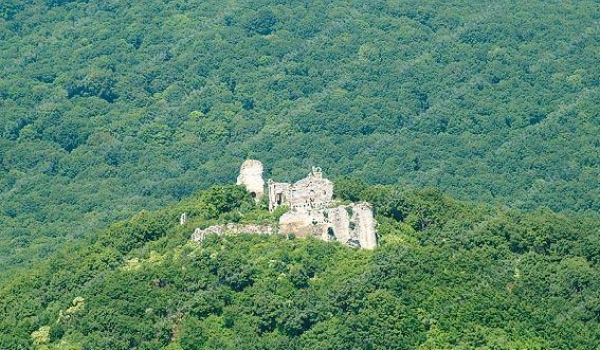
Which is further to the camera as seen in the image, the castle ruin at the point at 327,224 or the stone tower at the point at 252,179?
the stone tower at the point at 252,179

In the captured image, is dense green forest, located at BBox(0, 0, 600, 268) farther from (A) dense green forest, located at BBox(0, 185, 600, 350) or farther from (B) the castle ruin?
(B) the castle ruin

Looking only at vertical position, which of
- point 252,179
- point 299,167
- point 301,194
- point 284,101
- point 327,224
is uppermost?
point 284,101

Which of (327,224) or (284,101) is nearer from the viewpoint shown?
(327,224)

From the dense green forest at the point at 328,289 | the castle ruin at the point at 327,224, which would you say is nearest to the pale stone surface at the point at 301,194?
the castle ruin at the point at 327,224

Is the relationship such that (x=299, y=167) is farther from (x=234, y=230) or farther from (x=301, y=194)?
(x=234, y=230)

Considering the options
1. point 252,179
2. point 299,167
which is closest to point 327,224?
point 252,179

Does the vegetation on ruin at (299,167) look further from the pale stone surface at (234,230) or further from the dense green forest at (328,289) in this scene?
the pale stone surface at (234,230)

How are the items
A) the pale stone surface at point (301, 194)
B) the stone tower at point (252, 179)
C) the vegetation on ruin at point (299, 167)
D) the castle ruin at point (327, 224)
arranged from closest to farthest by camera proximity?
the vegetation on ruin at point (299, 167), the castle ruin at point (327, 224), the pale stone surface at point (301, 194), the stone tower at point (252, 179)
